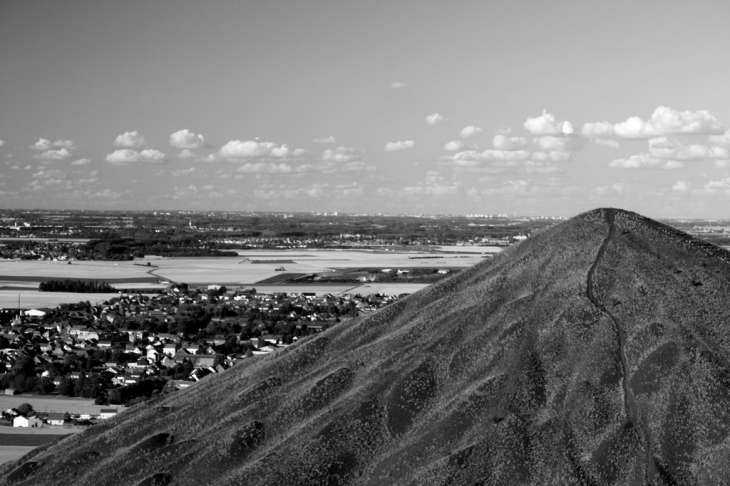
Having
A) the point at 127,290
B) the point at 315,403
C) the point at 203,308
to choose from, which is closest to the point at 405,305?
the point at 315,403

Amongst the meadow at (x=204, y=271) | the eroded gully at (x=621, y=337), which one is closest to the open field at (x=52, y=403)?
the eroded gully at (x=621, y=337)

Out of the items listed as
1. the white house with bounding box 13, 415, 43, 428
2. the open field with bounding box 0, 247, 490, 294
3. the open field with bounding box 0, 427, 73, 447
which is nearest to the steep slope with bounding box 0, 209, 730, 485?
the open field with bounding box 0, 427, 73, 447

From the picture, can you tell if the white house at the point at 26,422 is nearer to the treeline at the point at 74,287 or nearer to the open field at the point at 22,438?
the open field at the point at 22,438

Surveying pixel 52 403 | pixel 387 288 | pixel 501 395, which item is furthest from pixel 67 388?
pixel 387 288

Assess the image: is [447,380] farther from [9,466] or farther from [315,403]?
[9,466]

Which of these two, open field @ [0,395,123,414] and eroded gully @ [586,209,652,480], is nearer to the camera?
eroded gully @ [586,209,652,480]

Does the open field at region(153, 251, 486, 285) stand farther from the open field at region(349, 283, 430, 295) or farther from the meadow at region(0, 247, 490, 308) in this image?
the open field at region(349, 283, 430, 295)
